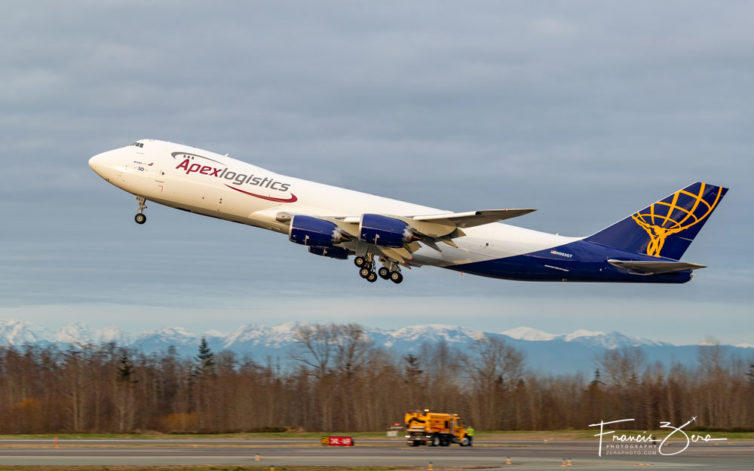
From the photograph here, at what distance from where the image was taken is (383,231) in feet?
170

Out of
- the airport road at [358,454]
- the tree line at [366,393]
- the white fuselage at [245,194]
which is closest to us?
the airport road at [358,454]

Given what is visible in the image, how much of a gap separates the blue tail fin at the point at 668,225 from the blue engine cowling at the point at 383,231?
14037mm

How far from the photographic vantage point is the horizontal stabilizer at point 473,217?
161 ft

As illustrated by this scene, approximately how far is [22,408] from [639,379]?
230 ft

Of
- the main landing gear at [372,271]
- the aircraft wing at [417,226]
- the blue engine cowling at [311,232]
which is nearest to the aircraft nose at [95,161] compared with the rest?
the aircraft wing at [417,226]

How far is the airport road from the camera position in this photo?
43.7 meters

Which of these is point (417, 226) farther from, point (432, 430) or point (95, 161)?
point (95, 161)

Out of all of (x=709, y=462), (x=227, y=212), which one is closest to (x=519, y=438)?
(x=709, y=462)

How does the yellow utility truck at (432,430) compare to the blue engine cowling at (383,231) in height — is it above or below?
below

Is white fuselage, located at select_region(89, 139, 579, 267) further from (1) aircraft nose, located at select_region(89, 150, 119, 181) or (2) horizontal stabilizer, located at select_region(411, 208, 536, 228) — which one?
(2) horizontal stabilizer, located at select_region(411, 208, 536, 228)

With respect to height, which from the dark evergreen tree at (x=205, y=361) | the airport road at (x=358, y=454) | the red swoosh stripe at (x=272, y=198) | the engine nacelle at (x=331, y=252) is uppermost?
the red swoosh stripe at (x=272, y=198)

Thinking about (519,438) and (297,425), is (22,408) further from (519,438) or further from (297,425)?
(519,438)

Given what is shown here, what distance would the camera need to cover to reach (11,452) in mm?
49594

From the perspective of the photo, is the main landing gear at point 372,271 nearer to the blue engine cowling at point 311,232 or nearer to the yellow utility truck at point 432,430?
the blue engine cowling at point 311,232
